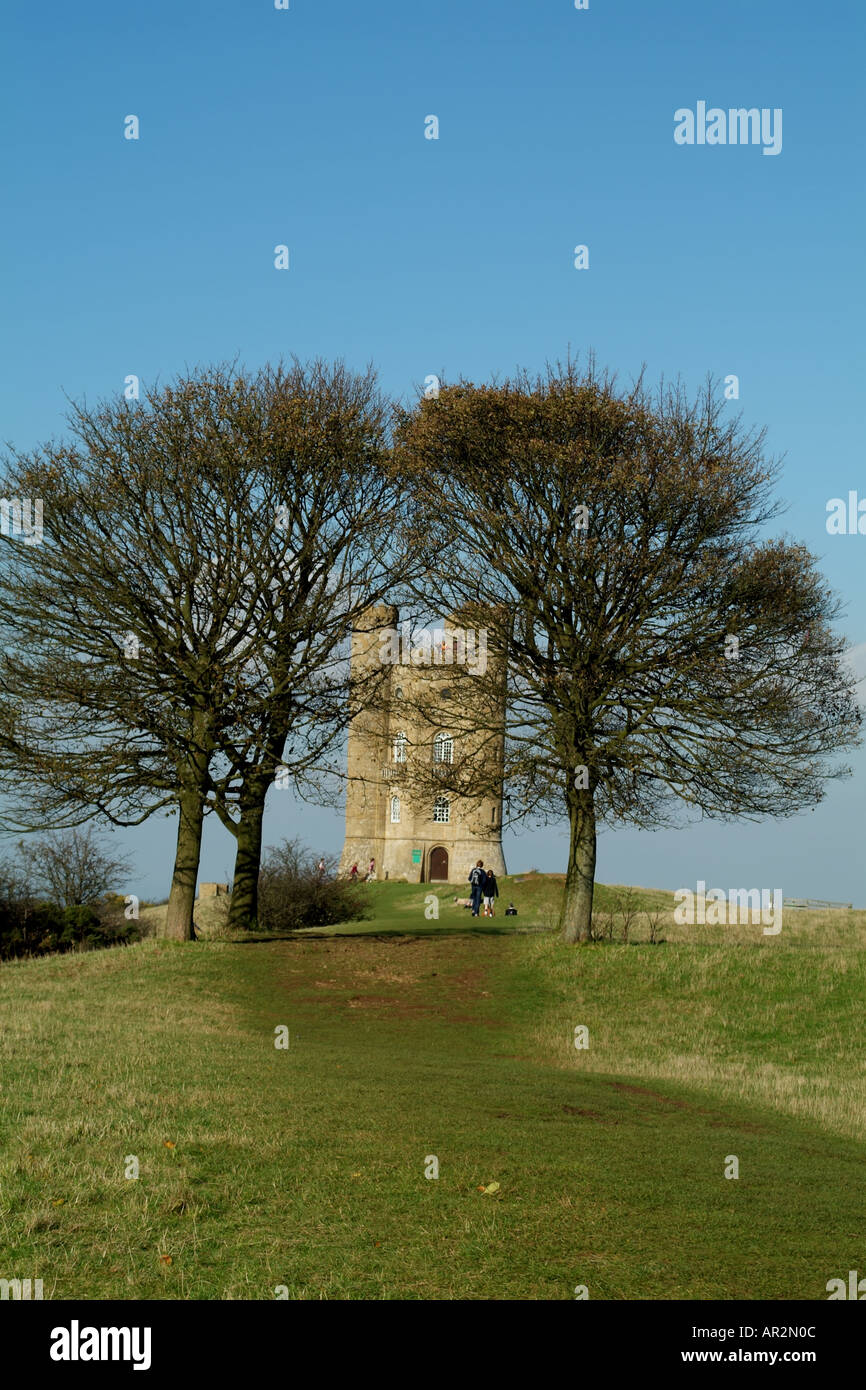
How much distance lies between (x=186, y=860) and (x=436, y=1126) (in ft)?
69.5

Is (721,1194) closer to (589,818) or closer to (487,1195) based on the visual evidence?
(487,1195)

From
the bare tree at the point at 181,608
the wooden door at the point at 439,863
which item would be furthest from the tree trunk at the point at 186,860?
the wooden door at the point at 439,863

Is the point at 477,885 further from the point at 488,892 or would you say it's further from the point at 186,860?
the point at 186,860

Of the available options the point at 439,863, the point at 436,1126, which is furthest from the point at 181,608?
the point at 439,863

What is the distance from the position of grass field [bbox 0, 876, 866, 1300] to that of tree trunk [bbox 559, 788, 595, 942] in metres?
1.70

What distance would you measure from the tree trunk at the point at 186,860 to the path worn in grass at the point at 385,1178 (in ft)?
37.7

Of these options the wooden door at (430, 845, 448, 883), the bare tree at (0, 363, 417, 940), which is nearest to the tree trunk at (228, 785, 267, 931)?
the bare tree at (0, 363, 417, 940)

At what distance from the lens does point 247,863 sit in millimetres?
35125

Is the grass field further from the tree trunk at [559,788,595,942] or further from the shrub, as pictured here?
the shrub

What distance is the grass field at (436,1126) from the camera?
844 centimetres

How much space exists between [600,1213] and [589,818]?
21.5 metres

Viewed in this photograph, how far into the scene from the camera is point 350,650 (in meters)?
34.2

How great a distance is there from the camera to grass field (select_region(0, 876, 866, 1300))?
844 centimetres
